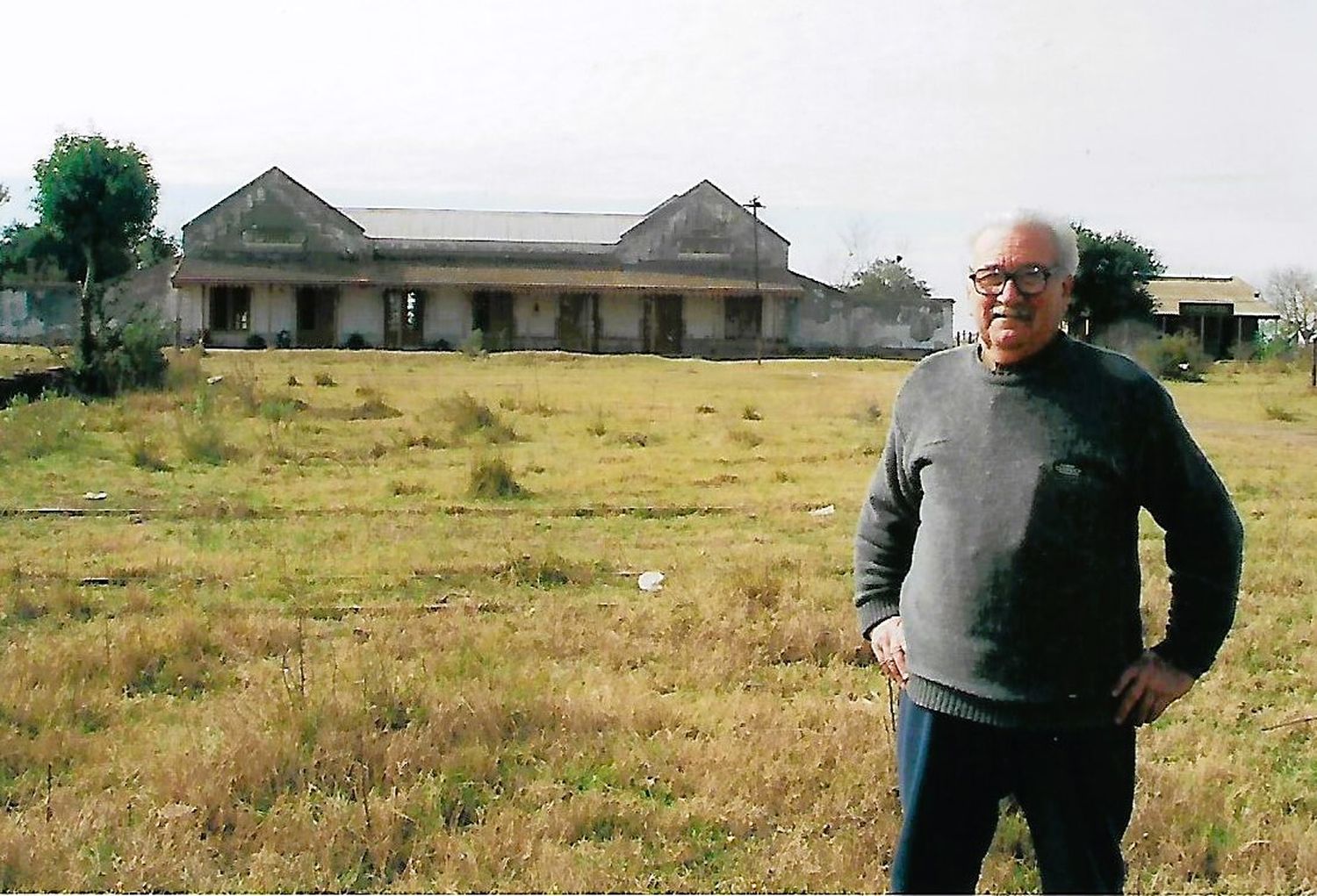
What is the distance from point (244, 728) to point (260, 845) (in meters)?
0.78

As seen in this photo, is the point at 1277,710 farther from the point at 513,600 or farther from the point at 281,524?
the point at 281,524

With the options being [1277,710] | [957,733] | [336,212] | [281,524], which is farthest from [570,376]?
[957,733]

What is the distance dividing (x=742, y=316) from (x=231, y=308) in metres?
13.7

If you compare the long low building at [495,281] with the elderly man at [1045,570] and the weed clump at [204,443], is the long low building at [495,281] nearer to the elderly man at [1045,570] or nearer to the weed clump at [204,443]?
the weed clump at [204,443]

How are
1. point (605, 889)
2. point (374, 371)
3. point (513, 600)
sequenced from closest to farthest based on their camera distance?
point (605, 889)
point (513, 600)
point (374, 371)

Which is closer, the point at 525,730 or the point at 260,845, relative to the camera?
the point at 260,845

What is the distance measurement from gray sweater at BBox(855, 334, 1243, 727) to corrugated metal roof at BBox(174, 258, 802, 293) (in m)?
34.9

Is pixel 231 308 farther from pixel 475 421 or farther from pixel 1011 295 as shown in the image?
pixel 1011 295

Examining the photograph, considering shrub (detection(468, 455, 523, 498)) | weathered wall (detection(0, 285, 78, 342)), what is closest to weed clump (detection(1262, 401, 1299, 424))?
shrub (detection(468, 455, 523, 498))

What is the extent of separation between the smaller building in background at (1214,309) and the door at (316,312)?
22.1 metres

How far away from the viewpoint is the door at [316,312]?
1476 inches

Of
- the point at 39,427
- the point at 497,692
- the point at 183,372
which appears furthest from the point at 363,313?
the point at 497,692

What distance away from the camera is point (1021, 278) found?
8.45 feet

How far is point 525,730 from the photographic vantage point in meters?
5.03
